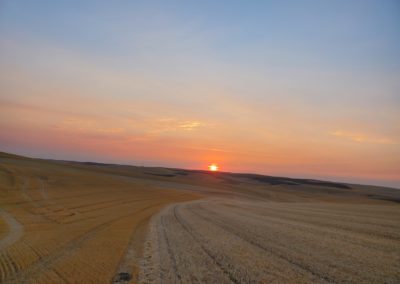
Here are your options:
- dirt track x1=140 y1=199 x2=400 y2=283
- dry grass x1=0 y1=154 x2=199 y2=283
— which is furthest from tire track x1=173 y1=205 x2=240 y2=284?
dry grass x1=0 y1=154 x2=199 y2=283

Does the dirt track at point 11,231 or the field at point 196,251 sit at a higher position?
the field at point 196,251

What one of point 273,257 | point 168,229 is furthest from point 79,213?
point 273,257

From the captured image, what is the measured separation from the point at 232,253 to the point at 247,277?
8.60ft

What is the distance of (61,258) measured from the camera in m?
10.6

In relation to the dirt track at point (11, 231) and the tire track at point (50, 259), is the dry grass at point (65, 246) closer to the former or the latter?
the tire track at point (50, 259)

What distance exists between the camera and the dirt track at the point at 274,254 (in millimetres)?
8773

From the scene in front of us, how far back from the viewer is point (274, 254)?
1108cm

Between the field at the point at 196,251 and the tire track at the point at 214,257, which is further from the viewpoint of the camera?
the field at the point at 196,251

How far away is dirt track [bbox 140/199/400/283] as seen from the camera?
28.8 feet

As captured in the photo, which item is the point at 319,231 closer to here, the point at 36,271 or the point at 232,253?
the point at 232,253

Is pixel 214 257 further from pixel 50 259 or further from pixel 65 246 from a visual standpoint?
pixel 65 246

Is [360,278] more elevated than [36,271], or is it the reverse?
[360,278]

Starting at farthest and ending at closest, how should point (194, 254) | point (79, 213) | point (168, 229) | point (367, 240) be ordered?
point (79, 213)
point (168, 229)
point (367, 240)
point (194, 254)

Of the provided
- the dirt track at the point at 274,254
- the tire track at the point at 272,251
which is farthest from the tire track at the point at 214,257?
the tire track at the point at 272,251
